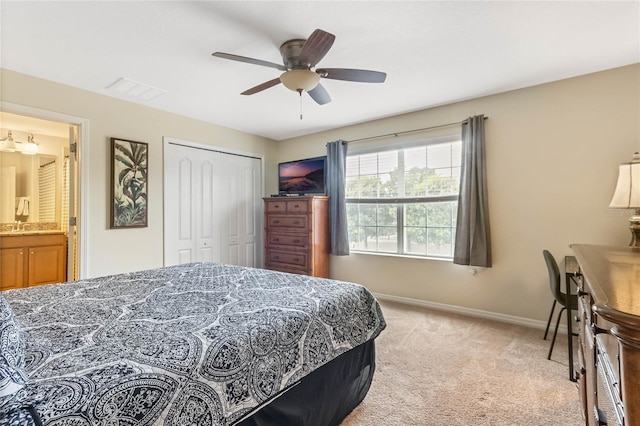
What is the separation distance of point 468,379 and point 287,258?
270 cm

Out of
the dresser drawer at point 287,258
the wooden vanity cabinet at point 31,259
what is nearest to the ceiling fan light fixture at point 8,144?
the wooden vanity cabinet at point 31,259

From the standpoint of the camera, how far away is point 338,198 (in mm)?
4246

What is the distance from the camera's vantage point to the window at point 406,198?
358cm

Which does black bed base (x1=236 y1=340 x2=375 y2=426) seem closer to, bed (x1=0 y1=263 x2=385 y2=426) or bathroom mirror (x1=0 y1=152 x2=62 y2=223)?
bed (x1=0 y1=263 x2=385 y2=426)

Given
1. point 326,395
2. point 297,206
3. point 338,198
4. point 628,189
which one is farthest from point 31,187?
point 628,189

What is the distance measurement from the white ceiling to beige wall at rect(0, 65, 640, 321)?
0.67 ft

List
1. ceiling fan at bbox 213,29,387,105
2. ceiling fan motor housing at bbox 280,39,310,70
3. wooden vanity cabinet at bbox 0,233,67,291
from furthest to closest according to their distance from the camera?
wooden vanity cabinet at bbox 0,233,67,291, ceiling fan motor housing at bbox 280,39,310,70, ceiling fan at bbox 213,29,387,105

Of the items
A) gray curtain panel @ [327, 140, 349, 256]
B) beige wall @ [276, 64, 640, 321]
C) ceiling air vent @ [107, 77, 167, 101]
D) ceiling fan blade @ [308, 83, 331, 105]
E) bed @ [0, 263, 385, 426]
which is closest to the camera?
bed @ [0, 263, 385, 426]

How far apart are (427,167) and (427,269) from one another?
1.28 m

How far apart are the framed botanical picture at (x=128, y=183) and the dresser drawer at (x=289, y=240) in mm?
1671

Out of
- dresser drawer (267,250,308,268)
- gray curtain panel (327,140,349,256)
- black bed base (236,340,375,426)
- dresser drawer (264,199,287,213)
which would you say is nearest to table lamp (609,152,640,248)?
black bed base (236,340,375,426)

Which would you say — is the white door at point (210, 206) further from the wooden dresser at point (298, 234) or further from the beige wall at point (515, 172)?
the wooden dresser at point (298, 234)

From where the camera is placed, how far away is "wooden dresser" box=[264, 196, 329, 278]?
407cm

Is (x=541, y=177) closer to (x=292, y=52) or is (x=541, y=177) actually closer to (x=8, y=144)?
(x=292, y=52)
